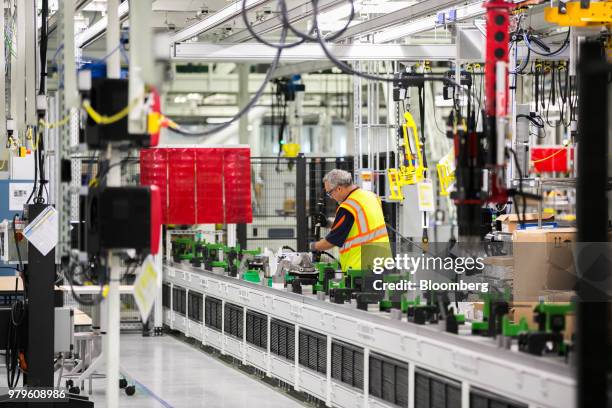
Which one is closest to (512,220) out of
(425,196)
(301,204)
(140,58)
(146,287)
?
(425,196)

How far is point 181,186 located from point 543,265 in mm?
5630

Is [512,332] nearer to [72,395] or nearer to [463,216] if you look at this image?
[463,216]

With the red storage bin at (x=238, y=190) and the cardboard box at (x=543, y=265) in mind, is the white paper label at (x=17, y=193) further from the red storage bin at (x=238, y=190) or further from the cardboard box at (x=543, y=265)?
the cardboard box at (x=543, y=265)

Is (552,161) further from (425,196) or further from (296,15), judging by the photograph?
(296,15)

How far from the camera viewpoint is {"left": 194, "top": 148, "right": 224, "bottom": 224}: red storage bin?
11.2 metres

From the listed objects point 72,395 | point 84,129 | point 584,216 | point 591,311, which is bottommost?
point 72,395

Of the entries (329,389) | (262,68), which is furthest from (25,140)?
(262,68)

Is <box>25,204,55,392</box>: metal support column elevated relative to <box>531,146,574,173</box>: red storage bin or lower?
lower

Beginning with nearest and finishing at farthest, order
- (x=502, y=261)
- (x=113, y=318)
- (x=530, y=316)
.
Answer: (x=113, y=318), (x=530, y=316), (x=502, y=261)

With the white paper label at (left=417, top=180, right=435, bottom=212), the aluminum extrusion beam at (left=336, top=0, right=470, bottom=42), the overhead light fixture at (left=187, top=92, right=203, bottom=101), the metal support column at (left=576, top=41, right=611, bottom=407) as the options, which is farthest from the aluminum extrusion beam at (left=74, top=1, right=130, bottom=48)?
the overhead light fixture at (left=187, top=92, right=203, bottom=101)

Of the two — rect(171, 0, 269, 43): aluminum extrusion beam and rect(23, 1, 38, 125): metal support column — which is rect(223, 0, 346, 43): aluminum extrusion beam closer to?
rect(171, 0, 269, 43): aluminum extrusion beam

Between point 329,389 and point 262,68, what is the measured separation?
51.9ft

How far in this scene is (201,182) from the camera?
37.0ft

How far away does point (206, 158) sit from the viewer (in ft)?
36.9
